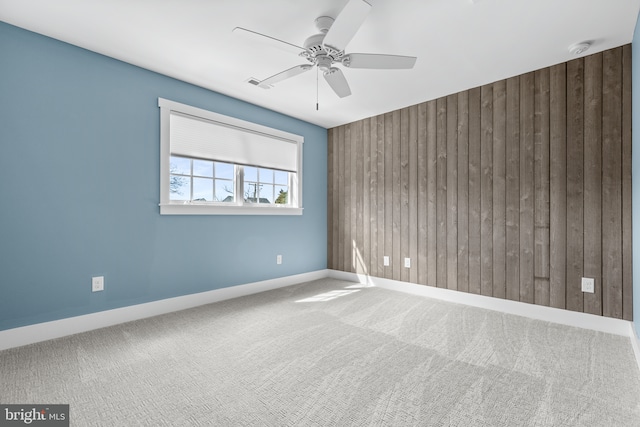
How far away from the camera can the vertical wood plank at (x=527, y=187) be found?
9.82 feet

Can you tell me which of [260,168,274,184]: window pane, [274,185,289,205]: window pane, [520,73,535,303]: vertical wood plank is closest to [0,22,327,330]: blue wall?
[260,168,274,184]: window pane

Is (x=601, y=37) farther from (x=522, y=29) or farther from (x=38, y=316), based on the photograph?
(x=38, y=316)

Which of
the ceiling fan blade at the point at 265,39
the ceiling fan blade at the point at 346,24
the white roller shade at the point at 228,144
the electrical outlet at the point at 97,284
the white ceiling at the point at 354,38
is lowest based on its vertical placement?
the electrical outlet at the point at 97,284

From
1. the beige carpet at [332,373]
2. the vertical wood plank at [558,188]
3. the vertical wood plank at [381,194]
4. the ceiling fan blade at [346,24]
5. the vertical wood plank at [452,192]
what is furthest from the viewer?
the vertical wood plank at [381,194]

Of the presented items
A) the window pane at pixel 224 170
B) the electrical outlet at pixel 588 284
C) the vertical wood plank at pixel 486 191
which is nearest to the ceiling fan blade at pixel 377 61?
the vertical wood plank at pixel 486 191

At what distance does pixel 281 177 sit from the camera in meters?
4.35

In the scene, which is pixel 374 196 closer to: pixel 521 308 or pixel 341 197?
pixel 341 197

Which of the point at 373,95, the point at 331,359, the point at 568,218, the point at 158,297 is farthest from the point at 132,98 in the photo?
the point at 568,218

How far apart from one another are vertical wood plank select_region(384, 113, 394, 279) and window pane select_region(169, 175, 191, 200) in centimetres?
249

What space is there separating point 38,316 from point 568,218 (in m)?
4.50

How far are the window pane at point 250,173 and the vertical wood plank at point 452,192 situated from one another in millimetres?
2371

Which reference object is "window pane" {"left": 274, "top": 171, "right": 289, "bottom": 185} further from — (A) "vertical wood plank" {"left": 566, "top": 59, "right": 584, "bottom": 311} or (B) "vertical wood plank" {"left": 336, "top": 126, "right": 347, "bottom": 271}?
(A) "vertical wood plank" {"left": 566, "top": 59, "right": 584, "bottom": 311}

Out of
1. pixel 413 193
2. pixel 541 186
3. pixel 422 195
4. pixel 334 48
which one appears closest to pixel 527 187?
pixel 541 186

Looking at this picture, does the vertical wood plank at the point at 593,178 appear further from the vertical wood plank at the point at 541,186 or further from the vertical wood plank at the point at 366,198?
the vertical wood plank at the point at 366,198
